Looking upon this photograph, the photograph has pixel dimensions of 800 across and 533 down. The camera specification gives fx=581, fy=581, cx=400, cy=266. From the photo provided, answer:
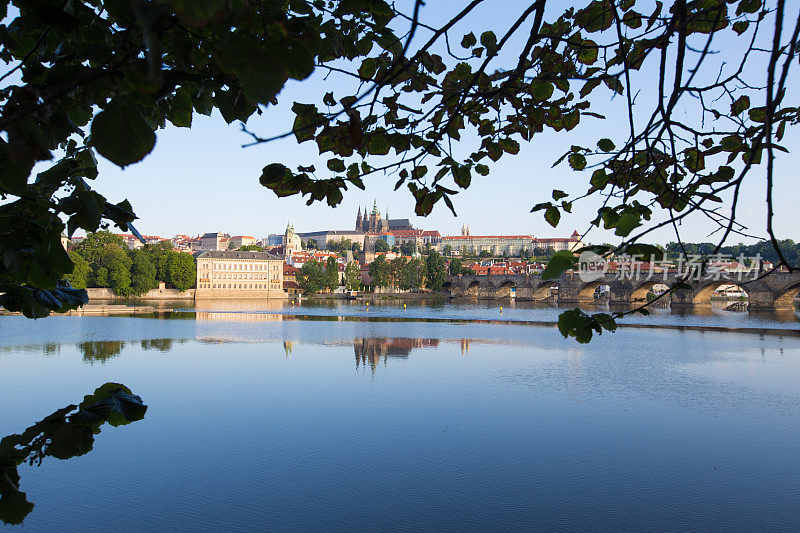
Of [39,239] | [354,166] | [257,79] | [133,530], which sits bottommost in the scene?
[133,530]

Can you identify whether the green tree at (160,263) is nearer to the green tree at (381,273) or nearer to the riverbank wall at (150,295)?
the riverbank wall at (150,295)

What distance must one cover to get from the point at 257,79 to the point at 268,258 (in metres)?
74.2

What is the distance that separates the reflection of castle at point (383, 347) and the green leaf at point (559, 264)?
51.9ft

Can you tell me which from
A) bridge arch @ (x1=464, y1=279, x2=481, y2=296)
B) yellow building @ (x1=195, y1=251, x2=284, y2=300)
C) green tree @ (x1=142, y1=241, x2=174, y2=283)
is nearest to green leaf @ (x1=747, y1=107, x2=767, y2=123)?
green tree @ (x1=142, y1=241, x2=174, y2=283)

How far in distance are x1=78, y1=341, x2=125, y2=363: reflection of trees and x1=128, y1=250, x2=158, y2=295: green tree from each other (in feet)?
122

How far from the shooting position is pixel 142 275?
5591 cm

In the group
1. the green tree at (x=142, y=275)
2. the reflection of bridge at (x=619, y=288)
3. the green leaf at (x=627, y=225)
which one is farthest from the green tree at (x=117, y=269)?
the green leaf at (x=627, y=225)

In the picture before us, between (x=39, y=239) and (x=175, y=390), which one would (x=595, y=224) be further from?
(x=175, y=390)

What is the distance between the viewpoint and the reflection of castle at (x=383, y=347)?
61.9 feet

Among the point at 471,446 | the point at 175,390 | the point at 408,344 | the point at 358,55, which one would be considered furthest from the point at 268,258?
the point at 358,55

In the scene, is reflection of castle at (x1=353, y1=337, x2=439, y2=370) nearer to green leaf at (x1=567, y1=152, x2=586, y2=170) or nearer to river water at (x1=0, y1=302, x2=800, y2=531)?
river water at (x1=0, y1=302, x2=800, y2=531)

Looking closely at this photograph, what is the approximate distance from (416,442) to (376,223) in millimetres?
127963

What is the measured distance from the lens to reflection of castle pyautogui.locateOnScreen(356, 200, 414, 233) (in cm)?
13690

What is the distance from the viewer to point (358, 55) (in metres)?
2.09
